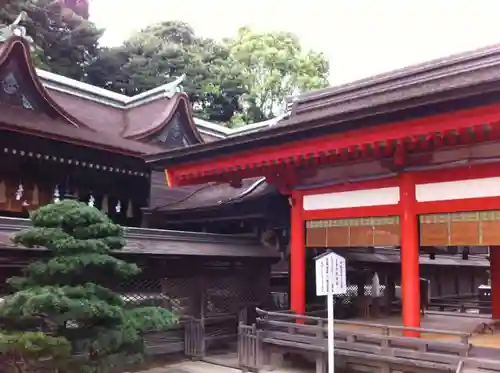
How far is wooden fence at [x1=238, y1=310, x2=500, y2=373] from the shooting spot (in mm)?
7570

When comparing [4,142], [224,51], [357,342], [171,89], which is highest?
[224,51]

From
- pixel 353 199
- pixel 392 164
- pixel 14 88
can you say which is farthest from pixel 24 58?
pixel 392 164

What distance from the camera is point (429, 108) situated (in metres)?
7.54

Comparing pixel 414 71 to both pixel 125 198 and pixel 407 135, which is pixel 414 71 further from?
pixel 125 198

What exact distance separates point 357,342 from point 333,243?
219cm

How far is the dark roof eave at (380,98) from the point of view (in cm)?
754

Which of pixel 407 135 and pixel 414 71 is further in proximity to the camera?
pixel 414 71

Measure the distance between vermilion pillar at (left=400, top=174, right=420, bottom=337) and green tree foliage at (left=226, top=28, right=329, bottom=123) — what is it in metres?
30.8

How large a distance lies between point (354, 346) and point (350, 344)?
9 cm

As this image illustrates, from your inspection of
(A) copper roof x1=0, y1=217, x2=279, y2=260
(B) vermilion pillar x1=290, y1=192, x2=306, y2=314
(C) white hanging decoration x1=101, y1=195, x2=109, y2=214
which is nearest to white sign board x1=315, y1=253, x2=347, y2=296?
(B) vermilion pillar x1=290, y1=192, x2=306, y2=314

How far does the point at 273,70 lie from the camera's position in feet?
134

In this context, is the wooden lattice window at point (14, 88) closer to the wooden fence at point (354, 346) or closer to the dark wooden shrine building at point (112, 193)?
the dark wooden shrine building at point (112, 193)

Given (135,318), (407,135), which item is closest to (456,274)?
(407,135)

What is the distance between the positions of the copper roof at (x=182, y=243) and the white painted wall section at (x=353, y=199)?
2.52m
